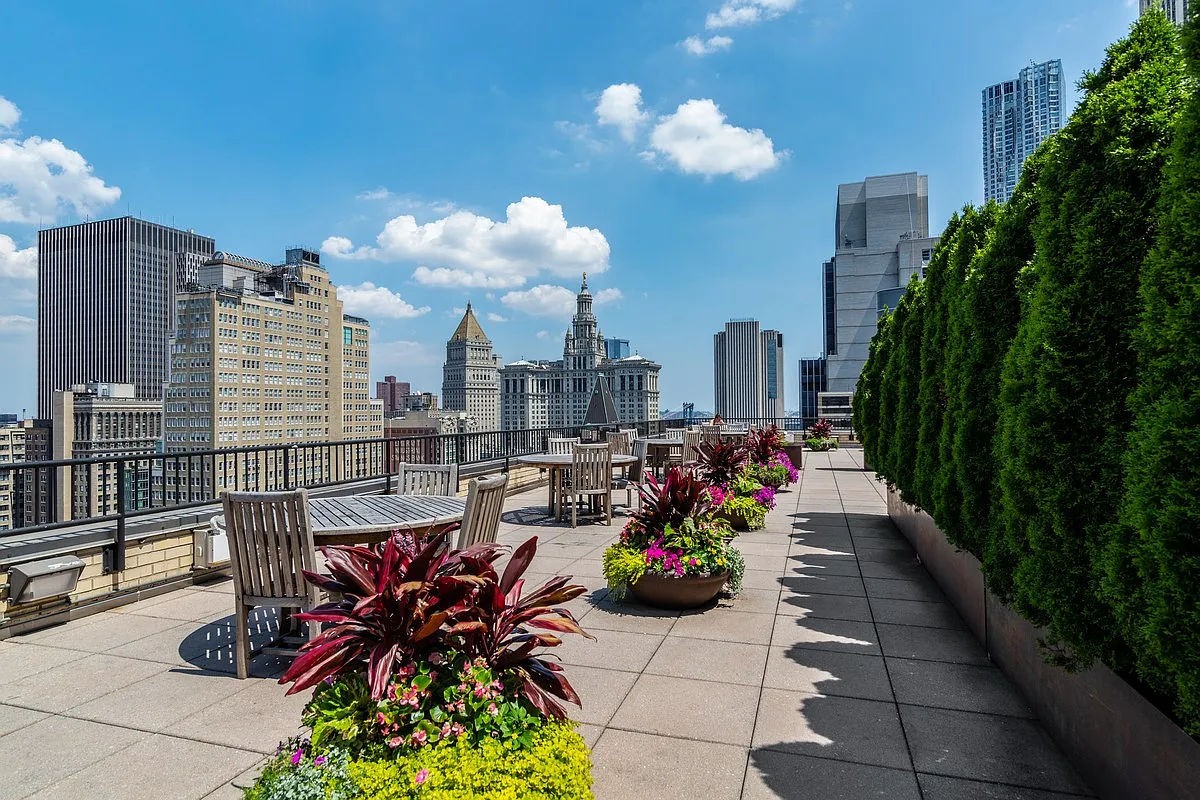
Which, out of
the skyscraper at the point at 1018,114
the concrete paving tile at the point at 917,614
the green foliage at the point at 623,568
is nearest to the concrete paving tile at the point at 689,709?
the green foliage at the point at 623,568

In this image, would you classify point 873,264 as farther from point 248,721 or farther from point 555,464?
point 248,721

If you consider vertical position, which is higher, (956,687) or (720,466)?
(720,466)

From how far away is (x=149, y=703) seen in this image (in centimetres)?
287

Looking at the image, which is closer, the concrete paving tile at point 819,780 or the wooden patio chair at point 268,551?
the concrete paving tile at point 819,780

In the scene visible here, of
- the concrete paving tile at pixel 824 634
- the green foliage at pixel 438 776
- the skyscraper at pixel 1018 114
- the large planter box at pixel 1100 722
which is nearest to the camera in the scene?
the green foliage at pixel 438 776

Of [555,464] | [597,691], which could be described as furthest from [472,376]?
[597,691]

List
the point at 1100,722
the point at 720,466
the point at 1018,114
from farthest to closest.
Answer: the point at 1018,114, the point at 720,466, the point at 1100,722

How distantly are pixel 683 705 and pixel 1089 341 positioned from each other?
2244 millimetres

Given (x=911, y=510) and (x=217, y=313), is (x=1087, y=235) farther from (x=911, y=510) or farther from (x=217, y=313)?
(x=217, y=313)

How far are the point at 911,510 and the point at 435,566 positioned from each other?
5904 millimetres

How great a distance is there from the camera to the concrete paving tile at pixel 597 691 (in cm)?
271

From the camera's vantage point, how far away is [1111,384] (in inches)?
85.7

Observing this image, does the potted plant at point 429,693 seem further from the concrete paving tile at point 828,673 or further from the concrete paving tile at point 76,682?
the concrete paving tile at point 76,682

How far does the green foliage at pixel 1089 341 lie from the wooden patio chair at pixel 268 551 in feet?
10.6
